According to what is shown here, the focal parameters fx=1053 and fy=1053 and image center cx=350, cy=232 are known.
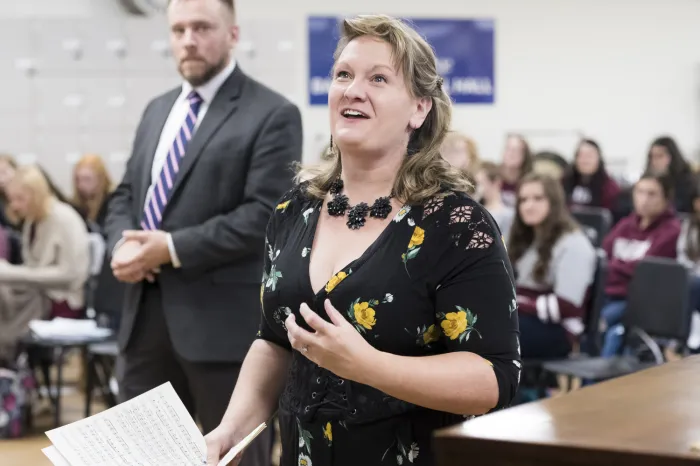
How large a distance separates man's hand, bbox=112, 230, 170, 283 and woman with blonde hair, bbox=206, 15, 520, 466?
35.3 inches

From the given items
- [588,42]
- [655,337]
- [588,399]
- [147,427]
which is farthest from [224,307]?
[588,42]

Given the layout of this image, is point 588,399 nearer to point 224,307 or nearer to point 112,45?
point 224,307

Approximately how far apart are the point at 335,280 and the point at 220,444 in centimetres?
34

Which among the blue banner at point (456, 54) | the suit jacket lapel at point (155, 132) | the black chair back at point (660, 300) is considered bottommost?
the black chair back at point (660, 300)

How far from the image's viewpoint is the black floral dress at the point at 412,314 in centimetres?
164

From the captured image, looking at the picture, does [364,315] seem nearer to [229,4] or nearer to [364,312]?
[364,312]

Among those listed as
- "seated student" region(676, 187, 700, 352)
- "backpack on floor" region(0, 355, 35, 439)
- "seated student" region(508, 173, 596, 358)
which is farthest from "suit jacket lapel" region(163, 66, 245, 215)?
"seated student" region(676, 187, 700, 352)

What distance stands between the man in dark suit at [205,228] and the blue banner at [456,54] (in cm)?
855

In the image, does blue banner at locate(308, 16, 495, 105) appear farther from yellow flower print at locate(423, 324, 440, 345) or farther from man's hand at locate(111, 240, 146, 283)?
yellow flower print at locate(423, 324, 440, 345)

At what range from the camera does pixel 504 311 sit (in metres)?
1.65

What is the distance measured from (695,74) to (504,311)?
11597mm

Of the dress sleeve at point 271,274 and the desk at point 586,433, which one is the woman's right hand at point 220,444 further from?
the desk at point 586,433

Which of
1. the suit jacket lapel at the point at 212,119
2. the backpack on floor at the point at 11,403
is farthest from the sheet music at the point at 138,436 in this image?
the backpack on floor at the point at 11,403

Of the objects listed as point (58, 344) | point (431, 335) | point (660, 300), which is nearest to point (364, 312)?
point (431, 335)
